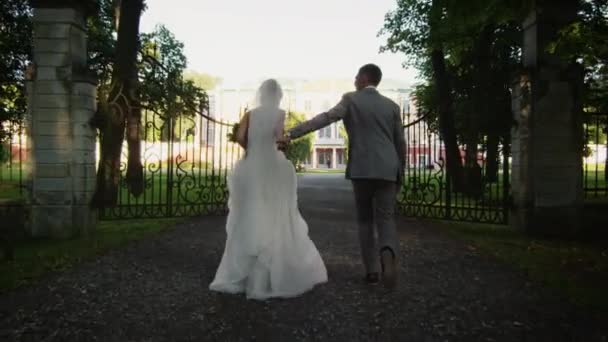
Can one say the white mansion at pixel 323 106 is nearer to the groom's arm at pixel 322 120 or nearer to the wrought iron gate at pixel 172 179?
the wrought iron gate at pixel 172 179

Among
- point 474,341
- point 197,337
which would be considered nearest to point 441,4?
point 474,341

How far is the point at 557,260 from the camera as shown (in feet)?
19.7

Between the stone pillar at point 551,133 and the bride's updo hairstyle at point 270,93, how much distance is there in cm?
493

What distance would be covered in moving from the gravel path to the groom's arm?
1.55m

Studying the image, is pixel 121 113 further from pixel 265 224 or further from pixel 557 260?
pixel 557 260

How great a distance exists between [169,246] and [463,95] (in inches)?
260

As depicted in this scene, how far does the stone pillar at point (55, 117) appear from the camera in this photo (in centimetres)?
746

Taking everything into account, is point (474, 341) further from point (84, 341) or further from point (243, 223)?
point (84, 341)

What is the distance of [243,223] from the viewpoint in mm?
4672

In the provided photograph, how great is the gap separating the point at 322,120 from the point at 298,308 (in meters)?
1.79

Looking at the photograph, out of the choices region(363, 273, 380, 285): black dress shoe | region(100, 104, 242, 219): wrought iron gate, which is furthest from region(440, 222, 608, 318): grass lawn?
region(100, 104, 242, 219): wrought iron gate

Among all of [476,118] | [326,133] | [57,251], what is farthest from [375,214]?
[326,133]

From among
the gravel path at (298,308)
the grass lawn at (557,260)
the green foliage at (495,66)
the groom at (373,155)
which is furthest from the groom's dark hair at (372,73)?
the green foliage at (495,66)

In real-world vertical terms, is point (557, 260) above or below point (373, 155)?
below
